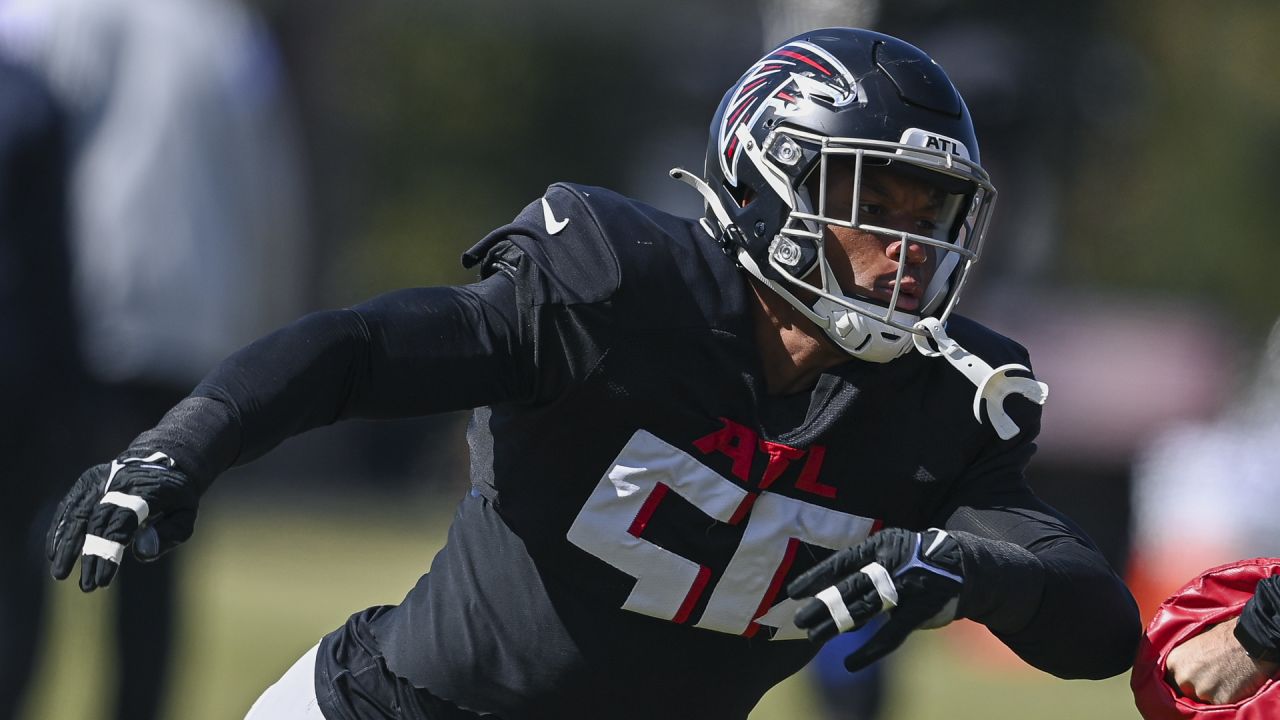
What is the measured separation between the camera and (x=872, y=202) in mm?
2582

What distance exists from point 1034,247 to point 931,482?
808cm

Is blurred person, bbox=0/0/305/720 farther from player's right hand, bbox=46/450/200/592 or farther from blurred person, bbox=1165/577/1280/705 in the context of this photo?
blurred person, bbox=1165/577/1280/705

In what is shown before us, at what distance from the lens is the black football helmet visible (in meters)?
2.52

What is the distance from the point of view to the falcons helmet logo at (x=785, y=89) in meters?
2.61

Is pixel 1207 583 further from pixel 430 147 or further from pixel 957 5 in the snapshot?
pixel 430 147

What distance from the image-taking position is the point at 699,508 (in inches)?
98.0

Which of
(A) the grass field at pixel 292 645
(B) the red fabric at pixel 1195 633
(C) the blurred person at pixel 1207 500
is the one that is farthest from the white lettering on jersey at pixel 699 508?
(C) the blurred person at pixel 1207 500

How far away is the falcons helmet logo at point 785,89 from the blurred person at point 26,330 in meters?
1.93

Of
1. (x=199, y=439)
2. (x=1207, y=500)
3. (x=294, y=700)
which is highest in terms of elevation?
(x=199, y=439)

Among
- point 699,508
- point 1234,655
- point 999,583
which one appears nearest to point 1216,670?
point 1234,655

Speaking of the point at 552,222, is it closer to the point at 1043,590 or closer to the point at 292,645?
the point at 1043,590

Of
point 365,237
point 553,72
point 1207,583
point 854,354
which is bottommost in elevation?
point 365,237

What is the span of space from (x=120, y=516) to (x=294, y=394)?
0.28 meters

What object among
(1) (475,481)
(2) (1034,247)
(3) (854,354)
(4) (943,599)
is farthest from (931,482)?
(2) (1034,247)
